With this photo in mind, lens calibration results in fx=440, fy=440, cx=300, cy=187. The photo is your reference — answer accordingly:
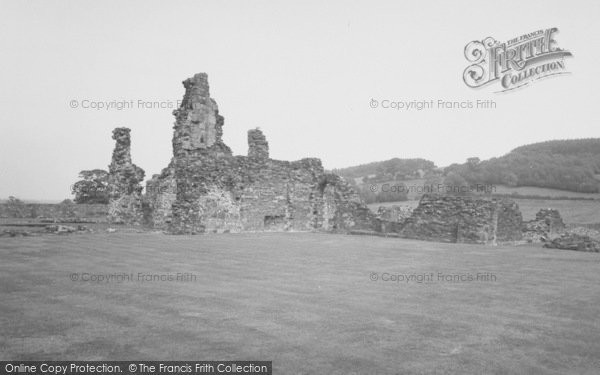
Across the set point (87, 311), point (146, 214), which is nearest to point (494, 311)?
point (87, 311)

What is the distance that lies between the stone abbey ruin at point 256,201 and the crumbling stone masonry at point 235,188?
41mm

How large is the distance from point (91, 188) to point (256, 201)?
132 feet

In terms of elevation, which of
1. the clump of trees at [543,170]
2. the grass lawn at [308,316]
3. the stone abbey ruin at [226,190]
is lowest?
the grass lawn at [308,316]

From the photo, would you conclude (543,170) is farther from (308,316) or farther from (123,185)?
(308,316)

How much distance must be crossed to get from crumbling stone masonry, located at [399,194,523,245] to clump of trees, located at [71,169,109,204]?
143 ft

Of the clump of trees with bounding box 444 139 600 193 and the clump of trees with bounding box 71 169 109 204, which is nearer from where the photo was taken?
the clump of trees with bounding box 444 139 600 193

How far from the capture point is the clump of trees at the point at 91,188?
51906mm

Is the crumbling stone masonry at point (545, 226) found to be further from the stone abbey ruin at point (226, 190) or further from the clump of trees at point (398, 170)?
the clump of trees at point (398, 170)

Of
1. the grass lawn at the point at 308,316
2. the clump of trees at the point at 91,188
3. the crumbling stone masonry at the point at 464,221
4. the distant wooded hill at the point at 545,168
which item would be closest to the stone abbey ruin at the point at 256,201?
the crumbling stone masonry at the point at 464,221

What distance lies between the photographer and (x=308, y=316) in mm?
4781

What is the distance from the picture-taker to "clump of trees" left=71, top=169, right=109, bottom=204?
51.9 metres

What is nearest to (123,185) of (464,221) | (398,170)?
(464,221)

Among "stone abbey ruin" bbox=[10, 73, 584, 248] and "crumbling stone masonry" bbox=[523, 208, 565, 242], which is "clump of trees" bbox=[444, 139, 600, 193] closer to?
"crumbling stone masonry" bbox=[523, 208, 565, 242]

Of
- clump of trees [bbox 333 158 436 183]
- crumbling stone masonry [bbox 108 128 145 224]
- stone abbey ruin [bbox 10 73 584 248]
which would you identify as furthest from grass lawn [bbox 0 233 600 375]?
clump of trees [bbox 333 158 436 183]
